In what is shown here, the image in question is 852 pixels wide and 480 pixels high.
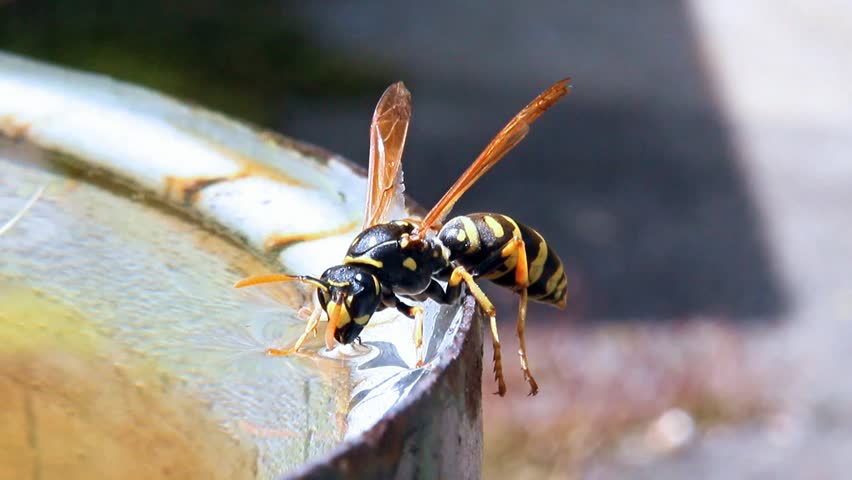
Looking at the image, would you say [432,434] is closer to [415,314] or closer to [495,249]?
[415,314]

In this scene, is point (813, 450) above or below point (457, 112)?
below

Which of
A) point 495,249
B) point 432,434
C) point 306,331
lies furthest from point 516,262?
point 432,434

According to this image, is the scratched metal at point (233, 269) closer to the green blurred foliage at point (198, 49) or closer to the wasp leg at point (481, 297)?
the wasp leg at point (481, 297)

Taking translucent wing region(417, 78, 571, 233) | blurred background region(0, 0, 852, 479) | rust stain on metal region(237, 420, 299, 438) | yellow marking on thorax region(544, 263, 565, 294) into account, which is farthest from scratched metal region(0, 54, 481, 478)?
blurred background region(0, 0, 852, 479)

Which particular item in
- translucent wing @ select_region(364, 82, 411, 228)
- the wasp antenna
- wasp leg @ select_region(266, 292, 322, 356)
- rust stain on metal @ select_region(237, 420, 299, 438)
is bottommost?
rust stain on metal @ select_region(237, 420, 299, 438)

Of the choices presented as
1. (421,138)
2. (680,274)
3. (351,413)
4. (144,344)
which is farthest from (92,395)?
(421,138)

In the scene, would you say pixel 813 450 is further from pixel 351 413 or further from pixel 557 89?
pixel 351 413

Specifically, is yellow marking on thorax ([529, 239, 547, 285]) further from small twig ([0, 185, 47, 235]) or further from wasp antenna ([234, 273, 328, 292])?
small twig ([0, 185, 47, 235])

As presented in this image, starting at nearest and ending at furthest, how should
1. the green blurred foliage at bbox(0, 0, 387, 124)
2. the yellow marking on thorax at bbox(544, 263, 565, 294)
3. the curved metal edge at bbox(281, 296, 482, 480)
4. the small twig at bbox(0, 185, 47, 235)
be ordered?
1. the curved metal edge at bbox(281, 296, 482, 480)
2. the small twig at bbox(0, 185, 47, 235)
3. the yellow marking on thorax at bbox(544, 263, 565, 294)
4. the green blurred foliage at bbox(0, 0, 387, 124)
